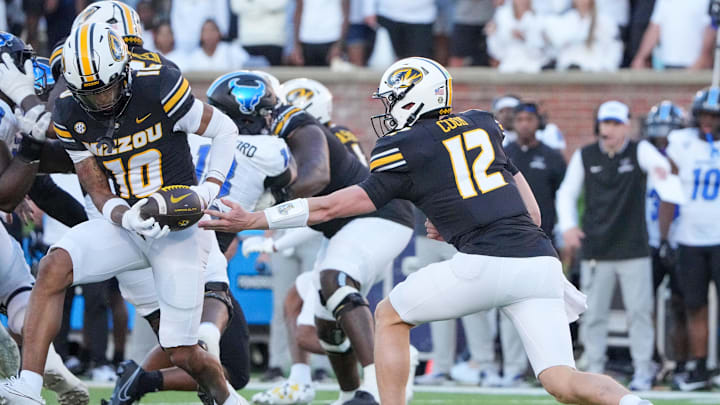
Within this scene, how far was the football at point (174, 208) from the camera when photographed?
17.0 feet

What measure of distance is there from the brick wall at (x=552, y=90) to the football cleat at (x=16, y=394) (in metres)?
6.77

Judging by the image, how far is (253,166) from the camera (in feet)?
21.4

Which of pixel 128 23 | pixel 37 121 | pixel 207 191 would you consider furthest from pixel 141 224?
pixel 128 23

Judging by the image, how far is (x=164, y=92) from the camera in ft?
17.5

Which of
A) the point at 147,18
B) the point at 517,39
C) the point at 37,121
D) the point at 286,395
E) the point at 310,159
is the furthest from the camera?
the point at 147,18

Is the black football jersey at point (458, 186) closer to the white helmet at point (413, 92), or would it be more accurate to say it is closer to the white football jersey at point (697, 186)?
the white helmet at point (413, 92)

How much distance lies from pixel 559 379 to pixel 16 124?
2.99 meters

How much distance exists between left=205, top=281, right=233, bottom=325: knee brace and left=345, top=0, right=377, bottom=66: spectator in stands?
6.08m

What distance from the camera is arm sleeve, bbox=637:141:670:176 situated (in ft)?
28.9


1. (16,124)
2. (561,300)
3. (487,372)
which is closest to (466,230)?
(561,300)

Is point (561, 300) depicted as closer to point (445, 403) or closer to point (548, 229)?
point (445, 403)

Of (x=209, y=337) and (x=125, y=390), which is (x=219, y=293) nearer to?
(x=209, y=337)

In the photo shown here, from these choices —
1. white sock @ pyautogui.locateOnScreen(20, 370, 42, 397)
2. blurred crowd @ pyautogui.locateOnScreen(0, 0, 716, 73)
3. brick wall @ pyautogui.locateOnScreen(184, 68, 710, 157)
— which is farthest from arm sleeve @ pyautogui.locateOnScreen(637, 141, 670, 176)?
white sock @ pyautogui.locateOnScreen(20, 370, 42, 397)

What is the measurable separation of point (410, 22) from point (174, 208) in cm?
655
